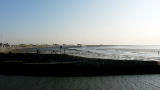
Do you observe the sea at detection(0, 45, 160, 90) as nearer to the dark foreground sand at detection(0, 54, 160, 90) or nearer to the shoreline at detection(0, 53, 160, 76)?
the dark foreground sand at detection(0, 54, 160, 90)

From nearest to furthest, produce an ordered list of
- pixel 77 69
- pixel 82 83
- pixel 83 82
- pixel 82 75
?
pixel 82 83 → pixel 83 82 → pixel 82 75 → pixel 77 69

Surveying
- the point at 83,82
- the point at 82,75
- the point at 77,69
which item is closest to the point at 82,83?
the point at 83,82

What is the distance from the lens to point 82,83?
110 feet

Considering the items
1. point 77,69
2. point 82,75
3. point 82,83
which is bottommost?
point 82,83

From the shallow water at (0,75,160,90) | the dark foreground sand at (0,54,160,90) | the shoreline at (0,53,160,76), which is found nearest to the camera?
the shallow water at (0,75,160,90)

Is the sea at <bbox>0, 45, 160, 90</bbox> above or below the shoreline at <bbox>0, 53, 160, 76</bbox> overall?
below

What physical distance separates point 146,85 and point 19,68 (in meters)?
20.9

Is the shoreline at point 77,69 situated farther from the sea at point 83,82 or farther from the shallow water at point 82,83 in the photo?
the shallow water at point 82,83

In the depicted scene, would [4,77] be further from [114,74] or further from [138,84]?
[138,84]

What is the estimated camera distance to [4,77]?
3800 centimetres

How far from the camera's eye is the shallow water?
1227 inches

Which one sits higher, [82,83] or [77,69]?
[77,69]

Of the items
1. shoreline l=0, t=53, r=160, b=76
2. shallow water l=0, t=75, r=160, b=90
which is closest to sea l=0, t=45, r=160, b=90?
shallow water l=0, t=75, r=160, b=90

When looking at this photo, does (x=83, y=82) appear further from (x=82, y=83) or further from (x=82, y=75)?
(x=82, y=75)
